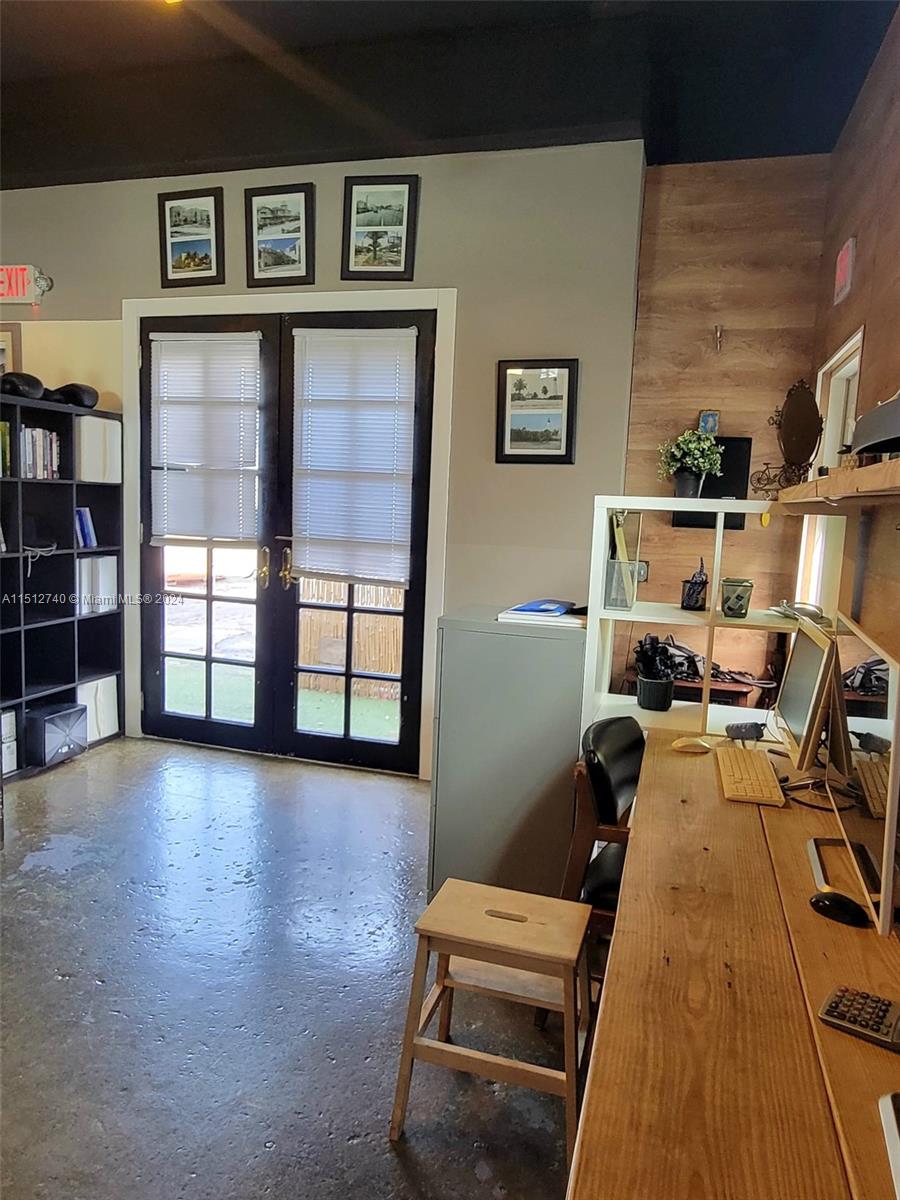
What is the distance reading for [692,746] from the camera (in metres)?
2.27

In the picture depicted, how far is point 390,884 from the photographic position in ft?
9.41

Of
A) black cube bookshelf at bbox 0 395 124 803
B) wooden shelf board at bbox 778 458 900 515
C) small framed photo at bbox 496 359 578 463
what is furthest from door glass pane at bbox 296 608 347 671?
wooden shelf board at bbox 778 458 900 515

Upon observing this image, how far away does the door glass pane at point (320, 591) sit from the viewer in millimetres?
3994

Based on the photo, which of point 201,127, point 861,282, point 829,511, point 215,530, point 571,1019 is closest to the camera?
point 571,1019

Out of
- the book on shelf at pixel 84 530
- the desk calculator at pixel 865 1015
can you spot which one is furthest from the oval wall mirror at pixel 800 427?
the book on shelf at pixel 84 530

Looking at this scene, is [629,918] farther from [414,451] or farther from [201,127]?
[201,127]

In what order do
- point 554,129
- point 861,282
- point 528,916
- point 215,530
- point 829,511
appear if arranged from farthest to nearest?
point 215,530, point 554,129, point 861,282, point 829,511, point 528,916

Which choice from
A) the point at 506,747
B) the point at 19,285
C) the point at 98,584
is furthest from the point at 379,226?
the point at 506,747

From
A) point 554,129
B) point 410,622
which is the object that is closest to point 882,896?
point 410,622

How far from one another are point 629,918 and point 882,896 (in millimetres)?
440

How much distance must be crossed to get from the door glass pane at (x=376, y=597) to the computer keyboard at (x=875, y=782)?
265cm

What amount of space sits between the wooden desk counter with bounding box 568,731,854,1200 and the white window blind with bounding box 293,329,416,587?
253 centimetres

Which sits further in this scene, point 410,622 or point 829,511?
point 410,622

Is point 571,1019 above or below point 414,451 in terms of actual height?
below
